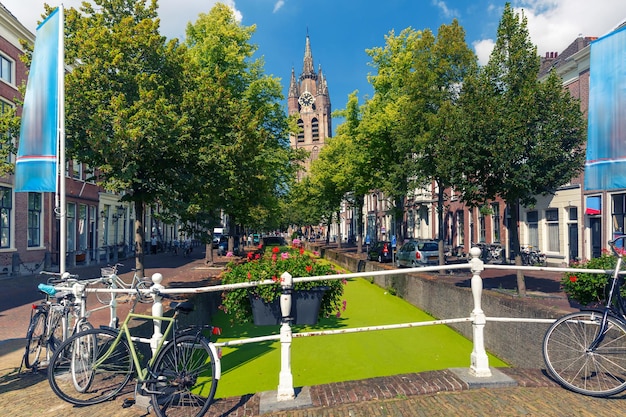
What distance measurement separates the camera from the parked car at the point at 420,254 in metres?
20.3

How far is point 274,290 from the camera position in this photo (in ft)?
22.0

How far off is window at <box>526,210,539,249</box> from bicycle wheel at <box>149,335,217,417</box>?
22180 mm

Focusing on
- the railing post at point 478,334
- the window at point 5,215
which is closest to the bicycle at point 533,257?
the railing post at point 478,334

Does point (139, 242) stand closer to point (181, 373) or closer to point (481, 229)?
point (181, 373)

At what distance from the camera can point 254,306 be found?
6.80 m

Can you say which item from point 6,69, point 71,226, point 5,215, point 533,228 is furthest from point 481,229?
point 6,69

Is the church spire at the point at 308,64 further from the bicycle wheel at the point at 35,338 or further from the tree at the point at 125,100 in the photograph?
the bicycle wheel at the point at 35,338

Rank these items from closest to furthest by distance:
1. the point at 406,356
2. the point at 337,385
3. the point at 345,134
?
the point at 337,385 < the point at 406,356 < the point at 345,134

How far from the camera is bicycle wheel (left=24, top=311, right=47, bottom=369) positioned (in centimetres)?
527

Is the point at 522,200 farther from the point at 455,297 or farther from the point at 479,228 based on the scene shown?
the point at 479,228

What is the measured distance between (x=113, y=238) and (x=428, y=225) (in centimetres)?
2487

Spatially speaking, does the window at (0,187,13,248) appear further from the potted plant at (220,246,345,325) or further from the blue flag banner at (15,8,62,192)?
the potted plant at (220,246,345,325)

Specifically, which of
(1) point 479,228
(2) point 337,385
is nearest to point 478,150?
(2) point 337,385

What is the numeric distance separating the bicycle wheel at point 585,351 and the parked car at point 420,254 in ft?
52.5
